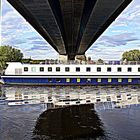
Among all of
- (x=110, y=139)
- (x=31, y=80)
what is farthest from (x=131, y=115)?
(x=31, y=80)

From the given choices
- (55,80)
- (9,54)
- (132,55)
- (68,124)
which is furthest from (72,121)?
(132,55)

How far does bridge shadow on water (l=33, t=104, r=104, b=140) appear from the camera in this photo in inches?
482

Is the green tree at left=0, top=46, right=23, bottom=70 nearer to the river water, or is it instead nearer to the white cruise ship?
the white cruise ship

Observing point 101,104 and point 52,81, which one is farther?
point 52,81

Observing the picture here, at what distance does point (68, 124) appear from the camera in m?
14.2

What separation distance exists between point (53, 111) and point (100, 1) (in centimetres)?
1107

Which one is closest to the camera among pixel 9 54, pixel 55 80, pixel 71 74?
pixel 55 80

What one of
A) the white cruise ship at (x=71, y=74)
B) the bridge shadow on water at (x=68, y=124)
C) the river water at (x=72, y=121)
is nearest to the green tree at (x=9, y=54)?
the white cruise ship at (x=71, y=74)

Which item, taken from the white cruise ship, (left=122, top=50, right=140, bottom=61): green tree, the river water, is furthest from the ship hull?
(left=122, top=50, right=140, bottom=61): green tree

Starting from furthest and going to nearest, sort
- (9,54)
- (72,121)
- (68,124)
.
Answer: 1. (9,54)
2. (72,121)
3. (68,124)

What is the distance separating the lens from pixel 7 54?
82.2m

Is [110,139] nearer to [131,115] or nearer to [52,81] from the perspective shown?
[131,115]

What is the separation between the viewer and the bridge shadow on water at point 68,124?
40.2ft

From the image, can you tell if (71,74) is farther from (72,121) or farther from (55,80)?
(72,121)
